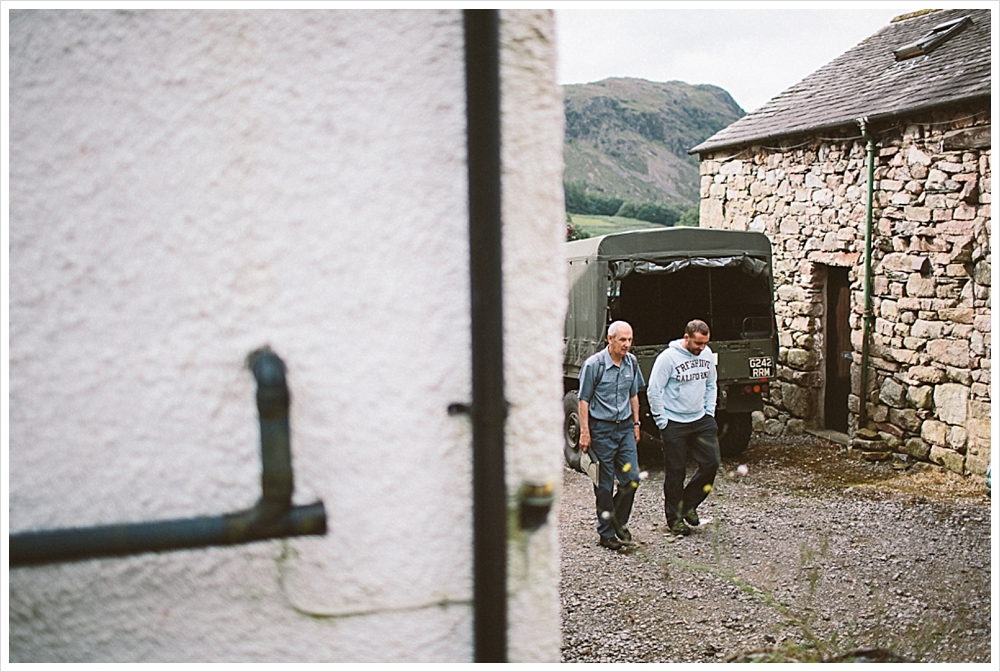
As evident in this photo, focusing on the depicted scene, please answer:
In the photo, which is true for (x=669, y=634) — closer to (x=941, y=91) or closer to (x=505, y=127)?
(x=505, y=127)

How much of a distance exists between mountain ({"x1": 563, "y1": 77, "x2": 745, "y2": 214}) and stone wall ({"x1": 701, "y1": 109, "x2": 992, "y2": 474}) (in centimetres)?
2576

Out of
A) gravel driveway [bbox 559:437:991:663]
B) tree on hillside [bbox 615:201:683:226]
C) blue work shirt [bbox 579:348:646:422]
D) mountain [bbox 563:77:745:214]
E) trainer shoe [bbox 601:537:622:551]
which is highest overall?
mountain [bbox 563:77:745:214]

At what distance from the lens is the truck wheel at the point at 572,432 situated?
8.17 m

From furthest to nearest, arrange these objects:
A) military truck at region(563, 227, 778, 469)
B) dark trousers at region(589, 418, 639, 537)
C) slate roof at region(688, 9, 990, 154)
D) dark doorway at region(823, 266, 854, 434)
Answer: dark doorway at region(823, 266, 854, 434), military truck at region(563, 227, 778, 469), slate roof at region(688, 9, 990, 154), dark trousers at region(589, 418, 639, 537)

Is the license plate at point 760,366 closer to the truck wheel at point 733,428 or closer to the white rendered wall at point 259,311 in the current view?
the truck wheel at point 733,428

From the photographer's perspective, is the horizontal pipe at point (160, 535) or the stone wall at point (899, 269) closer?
the horizontal pipe at point (160, 535)

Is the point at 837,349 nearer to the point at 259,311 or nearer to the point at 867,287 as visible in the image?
the point at 867,287

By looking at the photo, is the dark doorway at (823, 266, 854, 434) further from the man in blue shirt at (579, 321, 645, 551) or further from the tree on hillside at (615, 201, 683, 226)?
the tree on hillside at (615, 201, 683, 226)

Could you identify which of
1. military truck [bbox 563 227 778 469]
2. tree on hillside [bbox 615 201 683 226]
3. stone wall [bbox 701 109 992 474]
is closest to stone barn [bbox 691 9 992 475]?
stone wall [bbox 701 109 992 474]

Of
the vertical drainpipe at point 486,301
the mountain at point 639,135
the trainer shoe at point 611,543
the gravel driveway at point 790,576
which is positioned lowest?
the gravel driveway at point 790,576

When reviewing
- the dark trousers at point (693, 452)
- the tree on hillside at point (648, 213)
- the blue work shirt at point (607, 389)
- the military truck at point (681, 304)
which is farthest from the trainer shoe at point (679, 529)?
the tree on hillside at point (648, 213)

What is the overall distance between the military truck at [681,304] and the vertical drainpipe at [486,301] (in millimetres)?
6643

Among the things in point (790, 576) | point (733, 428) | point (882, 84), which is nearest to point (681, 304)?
point (733, 428)

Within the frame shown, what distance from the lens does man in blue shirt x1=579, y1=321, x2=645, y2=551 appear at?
5.14 meters
